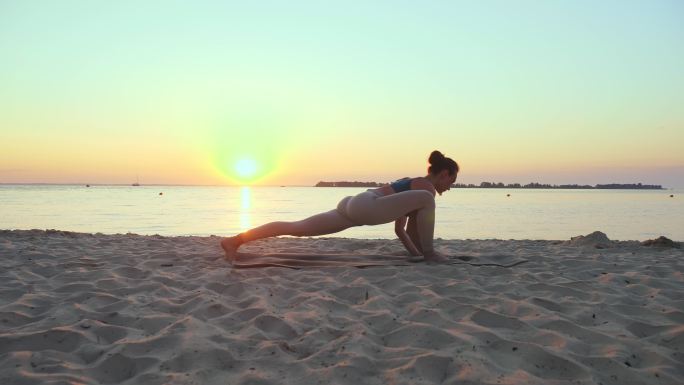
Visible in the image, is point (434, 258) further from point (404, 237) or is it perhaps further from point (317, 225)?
point (317, 225)

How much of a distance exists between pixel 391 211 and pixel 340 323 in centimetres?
202

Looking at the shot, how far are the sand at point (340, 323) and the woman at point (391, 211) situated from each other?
1.35 feet

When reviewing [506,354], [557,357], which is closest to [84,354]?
[506,354]

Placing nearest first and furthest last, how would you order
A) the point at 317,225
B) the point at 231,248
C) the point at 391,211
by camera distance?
the point at 391,211 → the point at 317,225 → the point at 231,248

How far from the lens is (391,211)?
16.7 feet

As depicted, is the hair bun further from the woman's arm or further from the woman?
the woman's arm

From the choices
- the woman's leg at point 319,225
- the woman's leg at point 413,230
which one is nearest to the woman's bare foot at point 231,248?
the woman's leg at point 319,225

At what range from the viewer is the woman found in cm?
510

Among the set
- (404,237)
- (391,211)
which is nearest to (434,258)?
(404,237)

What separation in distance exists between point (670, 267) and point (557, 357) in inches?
144

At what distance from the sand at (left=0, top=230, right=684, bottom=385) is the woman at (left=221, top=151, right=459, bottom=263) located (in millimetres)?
411

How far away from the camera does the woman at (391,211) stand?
510cm

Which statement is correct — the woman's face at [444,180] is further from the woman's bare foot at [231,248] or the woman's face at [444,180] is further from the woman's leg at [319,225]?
the woman's bare foot at [231,248]

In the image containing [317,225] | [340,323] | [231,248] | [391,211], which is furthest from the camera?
[231,248]
